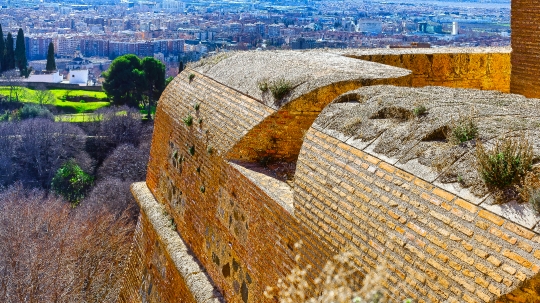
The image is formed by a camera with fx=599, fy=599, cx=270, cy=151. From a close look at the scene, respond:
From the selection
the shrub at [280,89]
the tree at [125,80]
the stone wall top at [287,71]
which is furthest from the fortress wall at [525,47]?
the tree at [125,80]

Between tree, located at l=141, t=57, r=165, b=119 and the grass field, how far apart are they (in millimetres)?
5286

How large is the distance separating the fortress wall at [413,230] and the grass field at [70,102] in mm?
45522

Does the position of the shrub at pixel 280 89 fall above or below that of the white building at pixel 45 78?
above

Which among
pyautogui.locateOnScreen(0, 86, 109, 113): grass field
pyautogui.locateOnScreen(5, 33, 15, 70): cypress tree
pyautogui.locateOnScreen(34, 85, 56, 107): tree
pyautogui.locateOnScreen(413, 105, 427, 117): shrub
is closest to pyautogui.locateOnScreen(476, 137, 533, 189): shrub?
pyautogui.locateOnScreen(413, 105, 427, 117): shrub

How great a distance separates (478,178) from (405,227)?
0.49 meters

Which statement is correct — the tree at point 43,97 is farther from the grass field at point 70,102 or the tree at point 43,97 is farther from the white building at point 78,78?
the white building at point 78,78

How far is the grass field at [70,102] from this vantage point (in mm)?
48109

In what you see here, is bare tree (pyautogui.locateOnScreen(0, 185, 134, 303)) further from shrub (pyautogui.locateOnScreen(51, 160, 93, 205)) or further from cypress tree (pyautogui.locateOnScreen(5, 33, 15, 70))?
cypress tree (pyautogui.locateOnScreen(5, 33, 15, 70))

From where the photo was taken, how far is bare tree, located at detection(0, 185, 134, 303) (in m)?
16.6

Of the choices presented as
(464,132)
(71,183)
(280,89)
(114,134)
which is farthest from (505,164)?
(114,134)

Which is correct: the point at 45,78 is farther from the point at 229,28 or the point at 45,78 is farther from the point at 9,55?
the point at 229,28

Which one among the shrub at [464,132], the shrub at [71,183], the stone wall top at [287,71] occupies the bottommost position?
the shrub at [71,183]

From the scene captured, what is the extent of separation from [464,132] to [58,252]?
16.9m

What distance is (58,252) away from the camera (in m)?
18.3
